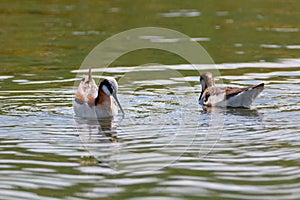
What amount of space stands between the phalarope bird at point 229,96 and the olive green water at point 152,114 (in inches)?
10.3

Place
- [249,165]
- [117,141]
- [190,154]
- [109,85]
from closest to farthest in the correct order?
[249,165] → [190,154] → [117,141] → [109,85]

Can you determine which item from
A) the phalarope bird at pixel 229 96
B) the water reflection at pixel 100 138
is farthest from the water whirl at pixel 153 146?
the phalarope bird at pixel 229 96

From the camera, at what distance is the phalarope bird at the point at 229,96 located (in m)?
15.3

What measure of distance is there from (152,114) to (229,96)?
1.91 m

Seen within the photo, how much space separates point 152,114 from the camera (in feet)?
47.2

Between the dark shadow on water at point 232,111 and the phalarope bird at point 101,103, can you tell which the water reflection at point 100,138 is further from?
the dark shadow on water at point 232,111

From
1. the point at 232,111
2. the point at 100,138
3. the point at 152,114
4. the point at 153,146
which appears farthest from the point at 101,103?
the point at 153,146

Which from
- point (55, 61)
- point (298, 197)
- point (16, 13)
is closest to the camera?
point (298, 197)

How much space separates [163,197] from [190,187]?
51cm

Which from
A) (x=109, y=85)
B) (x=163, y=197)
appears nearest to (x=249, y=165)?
(x=163, y=197)

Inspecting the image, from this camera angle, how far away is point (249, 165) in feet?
35.4

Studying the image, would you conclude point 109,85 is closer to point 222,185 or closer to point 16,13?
point 222,185

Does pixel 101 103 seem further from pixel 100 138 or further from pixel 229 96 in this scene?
pixel 229 96

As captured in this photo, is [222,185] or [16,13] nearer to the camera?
[222,185]
